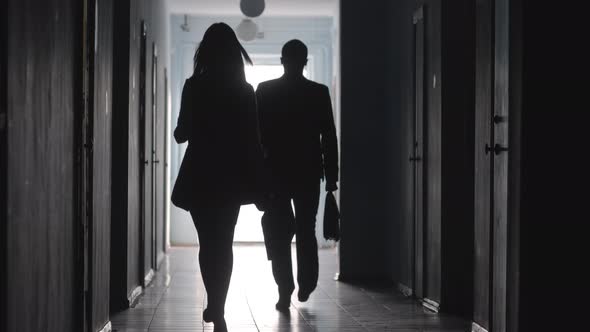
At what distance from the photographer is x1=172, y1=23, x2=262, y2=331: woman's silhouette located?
12.9ft

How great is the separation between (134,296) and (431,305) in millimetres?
1820

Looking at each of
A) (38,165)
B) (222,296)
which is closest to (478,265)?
(222,296)

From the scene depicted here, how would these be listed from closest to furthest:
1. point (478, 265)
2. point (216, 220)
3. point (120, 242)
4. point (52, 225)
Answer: point (52, 225), point (216, 220), point (478, 265), point (120, 242)

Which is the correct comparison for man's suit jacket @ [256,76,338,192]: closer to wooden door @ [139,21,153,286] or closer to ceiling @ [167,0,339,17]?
wooden door @ [139,21,153,286]

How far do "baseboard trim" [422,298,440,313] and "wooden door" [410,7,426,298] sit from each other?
0.16 meters

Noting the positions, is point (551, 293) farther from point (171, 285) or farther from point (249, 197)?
point (171, 285)

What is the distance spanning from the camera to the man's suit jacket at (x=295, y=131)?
522 cm

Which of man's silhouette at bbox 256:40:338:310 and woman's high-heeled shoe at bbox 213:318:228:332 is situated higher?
man's silhouette at bbox 256:40:338:310

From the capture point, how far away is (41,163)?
2.73 metres

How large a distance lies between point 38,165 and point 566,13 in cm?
198

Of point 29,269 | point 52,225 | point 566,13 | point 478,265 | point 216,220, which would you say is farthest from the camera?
point 478,265

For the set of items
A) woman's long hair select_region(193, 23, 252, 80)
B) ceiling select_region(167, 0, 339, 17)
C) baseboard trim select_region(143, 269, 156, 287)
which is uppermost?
ceiling select_region(167, 0, 339, 17)

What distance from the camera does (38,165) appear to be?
2680mm

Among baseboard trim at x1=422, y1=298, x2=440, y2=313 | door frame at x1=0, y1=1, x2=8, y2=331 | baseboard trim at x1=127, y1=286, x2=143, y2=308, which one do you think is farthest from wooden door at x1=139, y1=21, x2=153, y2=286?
door frame at x1=0, y1=1, x2=8, y2=331
